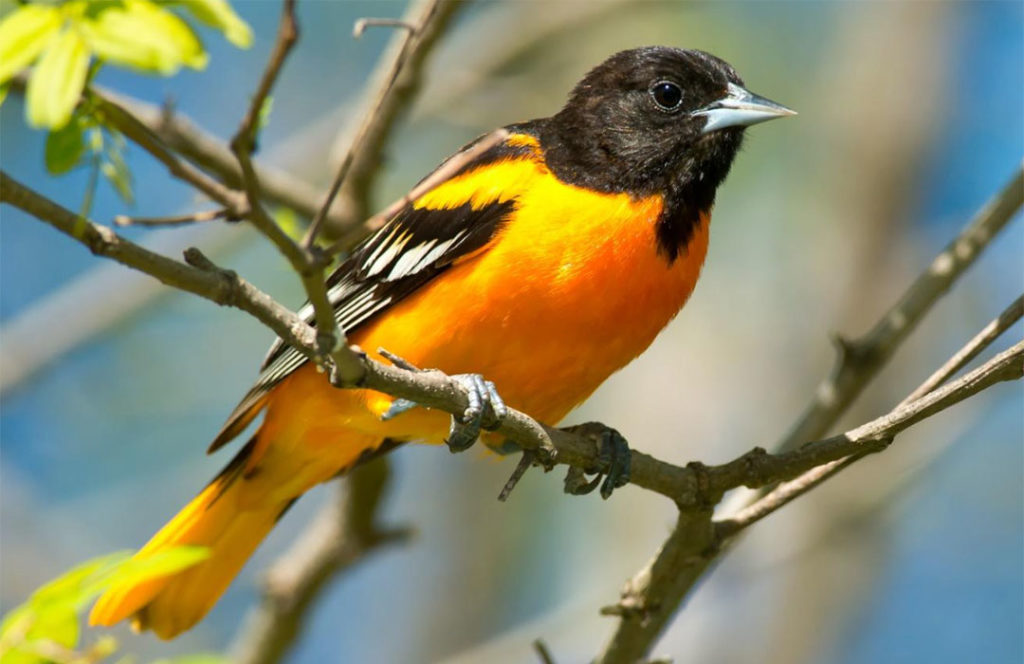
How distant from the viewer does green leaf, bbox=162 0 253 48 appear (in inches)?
89.9

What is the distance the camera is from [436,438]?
4.55m

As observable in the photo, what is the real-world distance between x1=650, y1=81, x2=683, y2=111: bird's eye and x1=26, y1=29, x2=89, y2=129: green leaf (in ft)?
9.24

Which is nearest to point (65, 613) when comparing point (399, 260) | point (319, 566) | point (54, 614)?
point (54, 614)

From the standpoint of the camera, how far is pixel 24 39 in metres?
2.21

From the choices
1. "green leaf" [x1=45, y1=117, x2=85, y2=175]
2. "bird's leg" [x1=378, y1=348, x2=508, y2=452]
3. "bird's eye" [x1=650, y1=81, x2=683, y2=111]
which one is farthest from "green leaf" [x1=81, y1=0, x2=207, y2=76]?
"bird's eye" [x1=650, y1=81, x2=683, y2=111]

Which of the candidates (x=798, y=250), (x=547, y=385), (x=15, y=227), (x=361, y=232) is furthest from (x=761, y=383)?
(x=361, y=232)

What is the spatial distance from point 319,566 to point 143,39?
11.5 ft

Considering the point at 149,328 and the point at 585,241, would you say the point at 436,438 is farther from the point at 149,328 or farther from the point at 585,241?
the point at 149,328

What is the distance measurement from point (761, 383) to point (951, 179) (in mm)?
2242

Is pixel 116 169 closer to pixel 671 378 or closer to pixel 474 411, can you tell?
pixel 474 411

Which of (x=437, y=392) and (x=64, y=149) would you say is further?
(x=437, y=392)

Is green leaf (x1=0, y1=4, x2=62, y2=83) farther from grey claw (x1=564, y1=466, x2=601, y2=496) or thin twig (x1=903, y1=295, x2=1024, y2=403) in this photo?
thin twig (x1=903, y1=295, x2=1024, y2=403)

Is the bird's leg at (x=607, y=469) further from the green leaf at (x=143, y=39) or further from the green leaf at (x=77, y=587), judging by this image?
the green leaf at (x=143, y=39)

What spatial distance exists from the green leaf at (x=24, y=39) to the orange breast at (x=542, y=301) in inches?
78.1
